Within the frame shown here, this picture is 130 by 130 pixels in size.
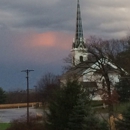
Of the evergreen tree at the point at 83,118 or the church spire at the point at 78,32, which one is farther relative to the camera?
the church spire at the point at 78,32

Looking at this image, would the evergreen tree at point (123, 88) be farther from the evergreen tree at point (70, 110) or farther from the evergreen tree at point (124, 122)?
the evergreen tree at point (124, 122)

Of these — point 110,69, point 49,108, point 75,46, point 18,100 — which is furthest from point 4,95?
point 49,108

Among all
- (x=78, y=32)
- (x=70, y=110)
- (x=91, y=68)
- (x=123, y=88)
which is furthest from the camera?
(x=78, y=32)

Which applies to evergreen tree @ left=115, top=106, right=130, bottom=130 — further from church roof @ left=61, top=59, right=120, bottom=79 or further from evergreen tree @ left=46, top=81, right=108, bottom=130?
church roof @ left=61, top=59, right=120, bottom=79

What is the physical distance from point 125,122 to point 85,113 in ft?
6.36

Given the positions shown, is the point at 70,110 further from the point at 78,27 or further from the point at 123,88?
the point at 78,27

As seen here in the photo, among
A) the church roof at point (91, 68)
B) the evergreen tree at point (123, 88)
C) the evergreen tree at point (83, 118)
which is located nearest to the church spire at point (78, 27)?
the church roof at point (91, 68)

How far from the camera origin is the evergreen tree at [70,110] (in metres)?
21.1

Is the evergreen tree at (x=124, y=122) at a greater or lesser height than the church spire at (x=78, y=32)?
lesser

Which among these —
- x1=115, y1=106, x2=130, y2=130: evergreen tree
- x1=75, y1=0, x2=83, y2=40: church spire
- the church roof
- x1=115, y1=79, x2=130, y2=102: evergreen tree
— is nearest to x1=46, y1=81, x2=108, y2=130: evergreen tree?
x1=115, y1=106, x2=130, y2=130: evergreen tree

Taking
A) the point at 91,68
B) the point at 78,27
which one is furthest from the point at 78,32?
the point at 91,68

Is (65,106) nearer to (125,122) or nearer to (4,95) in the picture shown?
(125,122)

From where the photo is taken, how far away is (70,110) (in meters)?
21.8

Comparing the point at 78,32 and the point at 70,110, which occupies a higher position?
the point at 78,32
